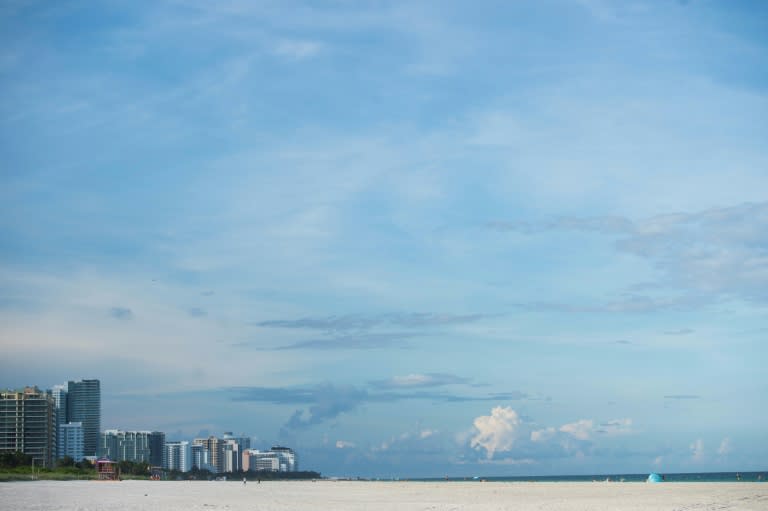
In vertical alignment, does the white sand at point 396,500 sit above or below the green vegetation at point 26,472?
above

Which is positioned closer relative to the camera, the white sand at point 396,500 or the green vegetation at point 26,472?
the white sand at point 396,500

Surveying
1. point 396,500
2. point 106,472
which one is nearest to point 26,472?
point 106,472

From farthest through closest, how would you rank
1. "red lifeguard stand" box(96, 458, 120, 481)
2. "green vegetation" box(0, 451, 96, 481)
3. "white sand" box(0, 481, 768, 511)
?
"red lifeguard stand" box(96, 458, 120, 481) < "green vegetation" box(0, 451, 96, 481) < "white sand" box(0, 481, 768, 511)

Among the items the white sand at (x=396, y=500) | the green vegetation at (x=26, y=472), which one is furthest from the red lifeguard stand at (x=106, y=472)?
the white sand at (x=396, y=500)

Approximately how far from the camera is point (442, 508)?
135 feet

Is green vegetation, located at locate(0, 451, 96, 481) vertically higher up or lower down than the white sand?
lower down

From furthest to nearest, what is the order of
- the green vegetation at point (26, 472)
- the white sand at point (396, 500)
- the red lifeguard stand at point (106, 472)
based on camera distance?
1. the red lifeguard stand at point (106, 472)
2. the green vegetation at point (26, 472)
3. the white sand at point (396, 500)

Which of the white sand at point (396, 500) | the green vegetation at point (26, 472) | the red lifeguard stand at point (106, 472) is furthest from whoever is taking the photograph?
the red lifeguard stand at point (106, 472)

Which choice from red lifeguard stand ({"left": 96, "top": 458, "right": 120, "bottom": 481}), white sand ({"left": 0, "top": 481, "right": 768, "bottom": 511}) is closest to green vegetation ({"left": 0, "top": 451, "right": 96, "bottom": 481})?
red lifeguard stand ({"left": 96, "top": 458, "right": 120, "bottom": 481})

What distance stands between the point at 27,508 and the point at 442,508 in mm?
19704

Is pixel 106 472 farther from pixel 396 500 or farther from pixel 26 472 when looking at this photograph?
pixel 396 500

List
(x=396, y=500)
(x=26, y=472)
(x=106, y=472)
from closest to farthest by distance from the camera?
(x=396, y=500), (x=26, y=472), (x=106, y=472)

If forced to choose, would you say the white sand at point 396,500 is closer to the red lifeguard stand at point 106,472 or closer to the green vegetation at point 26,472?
the green vegetation at point 26,472

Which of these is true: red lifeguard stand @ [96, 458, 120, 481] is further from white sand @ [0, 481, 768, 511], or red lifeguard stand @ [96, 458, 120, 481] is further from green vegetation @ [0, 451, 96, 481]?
white sand @ [0, 481, 768, 511]
